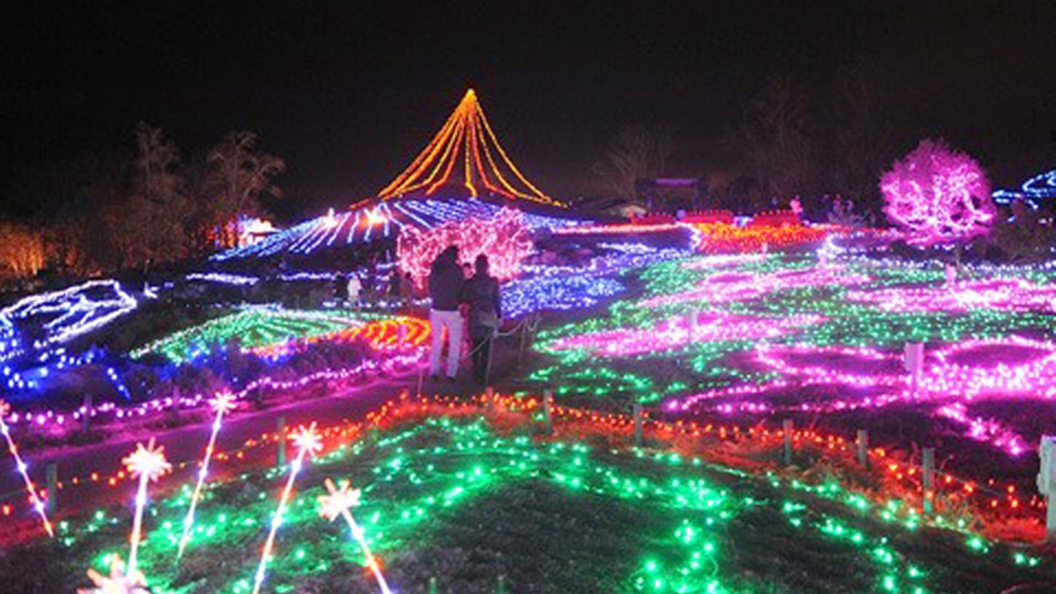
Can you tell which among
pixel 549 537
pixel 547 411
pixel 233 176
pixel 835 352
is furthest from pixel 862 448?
pixel 233 176

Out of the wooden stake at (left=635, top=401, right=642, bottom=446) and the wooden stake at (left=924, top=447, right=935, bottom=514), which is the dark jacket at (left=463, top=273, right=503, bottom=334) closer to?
the wooden stake at (left=635, top=401, right=642, bottom=446)

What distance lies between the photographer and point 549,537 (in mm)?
6340

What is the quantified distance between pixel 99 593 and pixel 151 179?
169 ft

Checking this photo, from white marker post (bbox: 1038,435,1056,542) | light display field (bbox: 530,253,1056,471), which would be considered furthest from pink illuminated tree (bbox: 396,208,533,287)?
white marker post (bbox: 1038,435,1056,542)

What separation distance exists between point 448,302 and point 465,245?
1403 centimetres

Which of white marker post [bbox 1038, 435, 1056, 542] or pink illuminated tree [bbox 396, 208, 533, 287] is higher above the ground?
pink illuminated tree [bbox 396, 208, 533, 287]

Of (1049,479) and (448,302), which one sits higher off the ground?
(448,302)

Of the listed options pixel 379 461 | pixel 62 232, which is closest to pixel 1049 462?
pixel 379 461

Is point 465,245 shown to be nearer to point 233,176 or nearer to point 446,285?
point 446,285

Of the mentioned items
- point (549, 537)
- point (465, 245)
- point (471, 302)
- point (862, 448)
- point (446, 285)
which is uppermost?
point (465, 245)

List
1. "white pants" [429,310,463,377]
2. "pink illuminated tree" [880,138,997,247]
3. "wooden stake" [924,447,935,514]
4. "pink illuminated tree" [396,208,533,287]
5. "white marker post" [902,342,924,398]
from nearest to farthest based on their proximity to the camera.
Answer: "wooden stake" [924,447,935,514] < "white marker post" [902,342,924,398] < "white pants" [429,310,463,377] < "pink illuminated tree" [396,208,533,287] < "pink illuminated tree" [880,138,997,247]

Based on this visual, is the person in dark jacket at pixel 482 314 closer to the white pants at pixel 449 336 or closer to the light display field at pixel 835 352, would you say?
the white pants at pixel 449 336

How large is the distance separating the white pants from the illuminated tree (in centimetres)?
4803

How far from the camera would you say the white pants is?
476 inches
